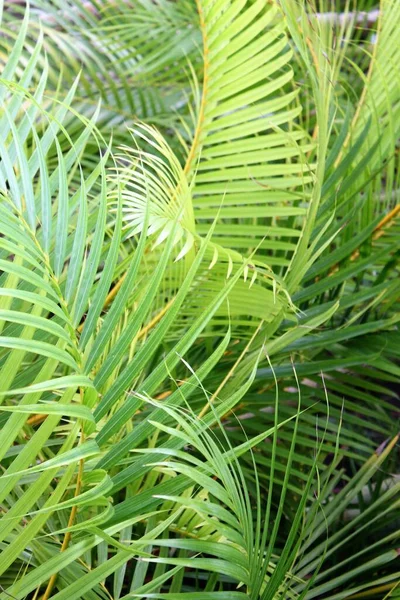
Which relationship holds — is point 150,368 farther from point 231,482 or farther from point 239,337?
point 231,482

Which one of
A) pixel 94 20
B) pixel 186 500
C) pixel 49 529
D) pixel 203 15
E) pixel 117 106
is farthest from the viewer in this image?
pixel 94 20

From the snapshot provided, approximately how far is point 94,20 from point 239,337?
3.12 feet

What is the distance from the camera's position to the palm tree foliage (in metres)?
0.44

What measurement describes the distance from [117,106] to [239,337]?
2.37ft

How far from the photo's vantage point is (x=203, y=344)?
90 cm

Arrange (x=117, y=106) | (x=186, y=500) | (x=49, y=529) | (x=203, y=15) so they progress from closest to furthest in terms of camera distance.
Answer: (x=186, y=500)
(x=49, y=529)
(x=203, y=15)
(x=117, y=106)

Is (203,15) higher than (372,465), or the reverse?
(203,15)

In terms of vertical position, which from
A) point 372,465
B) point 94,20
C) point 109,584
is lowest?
point 109,584

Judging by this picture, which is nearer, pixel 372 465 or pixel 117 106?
pixel 372 465

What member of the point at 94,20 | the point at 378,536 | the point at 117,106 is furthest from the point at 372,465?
the point at 94,20

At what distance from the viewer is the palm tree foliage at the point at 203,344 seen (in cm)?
44

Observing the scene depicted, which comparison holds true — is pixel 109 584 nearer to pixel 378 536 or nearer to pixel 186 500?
pixel 378 536

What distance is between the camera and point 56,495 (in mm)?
469

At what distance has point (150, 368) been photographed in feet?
2.56
